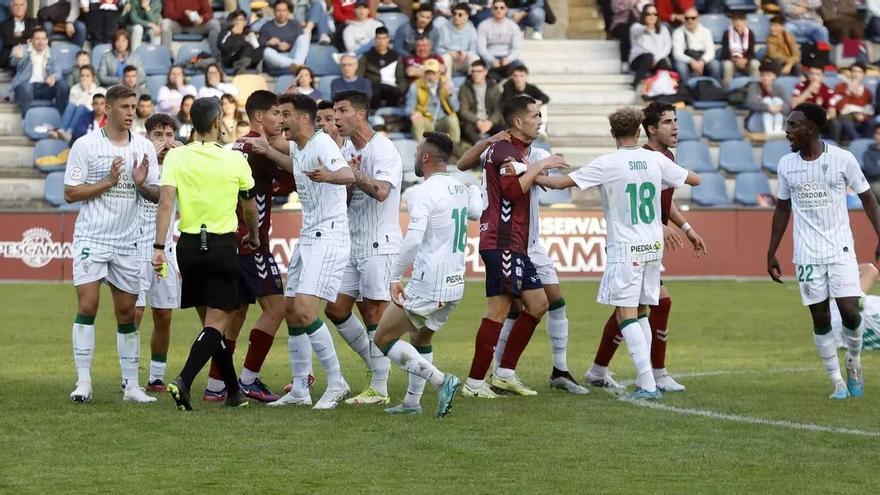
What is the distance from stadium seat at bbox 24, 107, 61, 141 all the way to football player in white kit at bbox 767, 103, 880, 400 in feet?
56.5

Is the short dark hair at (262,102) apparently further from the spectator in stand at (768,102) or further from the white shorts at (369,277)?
the spectator in stand at (768,102)

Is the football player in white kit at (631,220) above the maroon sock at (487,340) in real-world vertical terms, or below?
above

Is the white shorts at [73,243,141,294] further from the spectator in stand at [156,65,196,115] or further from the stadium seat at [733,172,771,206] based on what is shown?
the stadium seat at [733,172,771,206]

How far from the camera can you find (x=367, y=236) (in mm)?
11688

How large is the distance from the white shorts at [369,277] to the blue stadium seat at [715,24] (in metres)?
20.0

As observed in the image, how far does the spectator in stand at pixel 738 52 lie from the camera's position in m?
29.1

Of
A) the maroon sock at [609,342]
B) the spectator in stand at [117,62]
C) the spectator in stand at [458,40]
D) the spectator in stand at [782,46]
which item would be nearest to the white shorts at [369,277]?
the maroon sock at [609,342]

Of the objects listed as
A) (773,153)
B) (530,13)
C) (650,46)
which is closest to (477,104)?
(650,46)

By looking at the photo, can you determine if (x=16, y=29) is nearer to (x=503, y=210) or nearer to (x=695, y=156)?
(x=695, y=156)

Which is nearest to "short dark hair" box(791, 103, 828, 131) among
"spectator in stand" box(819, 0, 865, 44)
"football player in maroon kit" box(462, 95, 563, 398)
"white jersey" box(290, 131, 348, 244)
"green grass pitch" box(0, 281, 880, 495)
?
"football player in maroon kit" box(462, 95, 563, 398)

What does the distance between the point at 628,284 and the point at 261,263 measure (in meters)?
2.78

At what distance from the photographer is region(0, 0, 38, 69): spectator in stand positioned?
27583mm

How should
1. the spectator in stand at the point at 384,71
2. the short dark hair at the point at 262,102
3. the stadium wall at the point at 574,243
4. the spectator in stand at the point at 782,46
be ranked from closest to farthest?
the short dark hair at the point at 262,102, the stadium wall at the point at 574,243, the spectator in stand at the point at 384,71, the spectator in stand at the point at 782,46

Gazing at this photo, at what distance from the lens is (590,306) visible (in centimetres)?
2030
